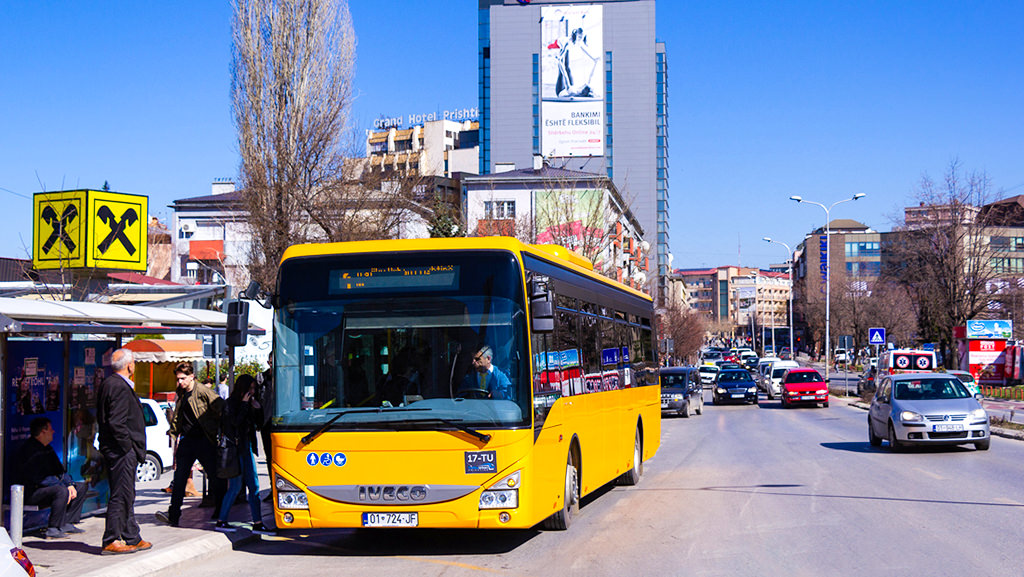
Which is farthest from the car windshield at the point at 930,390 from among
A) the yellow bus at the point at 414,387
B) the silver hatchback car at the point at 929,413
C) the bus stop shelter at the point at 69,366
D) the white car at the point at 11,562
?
the white car at the point at 11,562

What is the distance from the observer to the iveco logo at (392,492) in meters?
9.60

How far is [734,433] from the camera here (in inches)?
1129

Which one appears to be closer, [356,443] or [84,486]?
[356,443]

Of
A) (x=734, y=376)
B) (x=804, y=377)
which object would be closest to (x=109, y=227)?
(x=804, y=377)

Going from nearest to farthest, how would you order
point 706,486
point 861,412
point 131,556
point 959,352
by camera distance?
point 131,556 → point 706,486 → point 861,412 → point 959,352

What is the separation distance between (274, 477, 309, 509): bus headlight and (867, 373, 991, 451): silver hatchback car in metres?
13.9

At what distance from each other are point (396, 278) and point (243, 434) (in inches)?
117

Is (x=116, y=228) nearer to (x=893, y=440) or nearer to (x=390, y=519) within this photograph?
(x=390, y=519)

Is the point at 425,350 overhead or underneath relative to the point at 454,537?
overhead

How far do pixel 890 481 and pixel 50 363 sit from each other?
38.5ft

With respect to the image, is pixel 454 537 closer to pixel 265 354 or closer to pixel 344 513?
pixel 344 513

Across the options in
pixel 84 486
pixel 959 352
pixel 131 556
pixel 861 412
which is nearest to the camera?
pixel 131 556

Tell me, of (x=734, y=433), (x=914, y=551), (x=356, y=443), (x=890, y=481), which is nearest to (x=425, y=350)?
(x=356, y=443)

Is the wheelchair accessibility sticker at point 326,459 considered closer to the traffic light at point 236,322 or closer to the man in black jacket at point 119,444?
the traffic light at point 236,322
